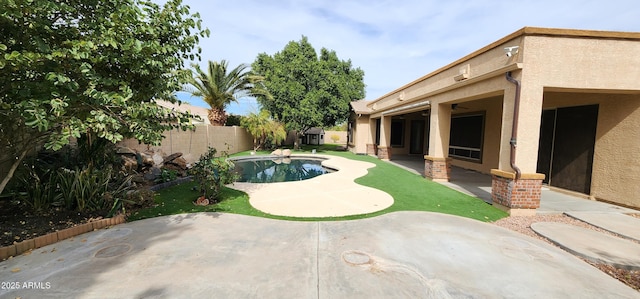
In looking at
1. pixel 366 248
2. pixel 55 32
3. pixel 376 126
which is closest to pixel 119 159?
Result: pixel 55 32

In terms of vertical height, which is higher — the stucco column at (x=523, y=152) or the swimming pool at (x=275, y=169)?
the stucco column at (x=523, y=152)

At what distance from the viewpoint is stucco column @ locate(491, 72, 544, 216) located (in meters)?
6.00

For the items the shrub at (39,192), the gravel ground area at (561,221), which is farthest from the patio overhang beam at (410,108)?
the shrub at (39,192)

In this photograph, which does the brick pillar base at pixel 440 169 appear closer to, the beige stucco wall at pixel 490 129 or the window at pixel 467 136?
the beige stucco wall at pixel 490 129

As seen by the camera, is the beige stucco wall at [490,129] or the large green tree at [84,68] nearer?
the large green tree at [84,68]

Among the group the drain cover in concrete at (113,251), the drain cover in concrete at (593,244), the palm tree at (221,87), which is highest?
A: the palm tree at (221,87)

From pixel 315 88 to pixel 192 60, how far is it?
17.6 m

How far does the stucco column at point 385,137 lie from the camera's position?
56.7ft

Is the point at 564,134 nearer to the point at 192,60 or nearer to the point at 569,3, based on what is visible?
the point at 569,3

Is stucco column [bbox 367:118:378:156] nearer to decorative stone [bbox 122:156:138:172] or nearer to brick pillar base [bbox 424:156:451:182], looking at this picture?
brick pillar base [bbox 424:156:451:182]

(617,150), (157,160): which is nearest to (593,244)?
(617,150)

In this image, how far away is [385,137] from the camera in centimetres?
1758

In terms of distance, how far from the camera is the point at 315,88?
72.0 feet

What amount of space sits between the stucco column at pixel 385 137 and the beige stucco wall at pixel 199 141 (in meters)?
10.2
